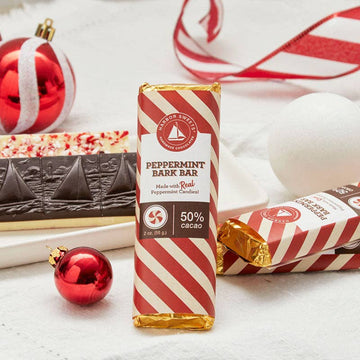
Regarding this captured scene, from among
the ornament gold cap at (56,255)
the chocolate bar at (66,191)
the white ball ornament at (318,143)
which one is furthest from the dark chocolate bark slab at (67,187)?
the white ball ornament at (318,143)

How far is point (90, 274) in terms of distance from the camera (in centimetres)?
88

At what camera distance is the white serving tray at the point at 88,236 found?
3.25 feet

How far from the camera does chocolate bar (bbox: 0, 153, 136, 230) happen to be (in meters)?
1.05

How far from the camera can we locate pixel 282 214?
968mm

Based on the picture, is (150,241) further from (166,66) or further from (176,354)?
(166,66)

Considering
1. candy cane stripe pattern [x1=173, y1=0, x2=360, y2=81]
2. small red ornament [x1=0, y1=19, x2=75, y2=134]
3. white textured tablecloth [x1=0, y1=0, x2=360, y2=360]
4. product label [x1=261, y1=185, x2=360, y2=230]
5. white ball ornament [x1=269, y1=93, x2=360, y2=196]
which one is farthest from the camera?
candy cane stripe pattern [x1=173, y1=0, x2=360, y2=81]

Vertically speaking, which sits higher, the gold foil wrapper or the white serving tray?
the gold foil wrapper

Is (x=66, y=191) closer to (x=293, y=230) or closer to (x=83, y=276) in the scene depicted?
(x=83, y=276)

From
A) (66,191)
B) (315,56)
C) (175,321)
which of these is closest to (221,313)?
(175,321)

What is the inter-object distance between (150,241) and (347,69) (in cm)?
94

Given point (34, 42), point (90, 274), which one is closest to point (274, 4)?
point (34, 42)

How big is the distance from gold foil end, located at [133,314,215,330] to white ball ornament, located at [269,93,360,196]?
1.18ft

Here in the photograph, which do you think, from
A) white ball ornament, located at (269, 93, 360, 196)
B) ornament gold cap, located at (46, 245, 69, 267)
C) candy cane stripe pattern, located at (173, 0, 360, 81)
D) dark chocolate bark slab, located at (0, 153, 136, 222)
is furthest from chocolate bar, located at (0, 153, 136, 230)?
candy cane stripe pattern, located at (173, 0, 360, 81)

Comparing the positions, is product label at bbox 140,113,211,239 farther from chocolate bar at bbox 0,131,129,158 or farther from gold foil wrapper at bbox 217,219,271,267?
chocolate bar at bbox 0,131,129,158
